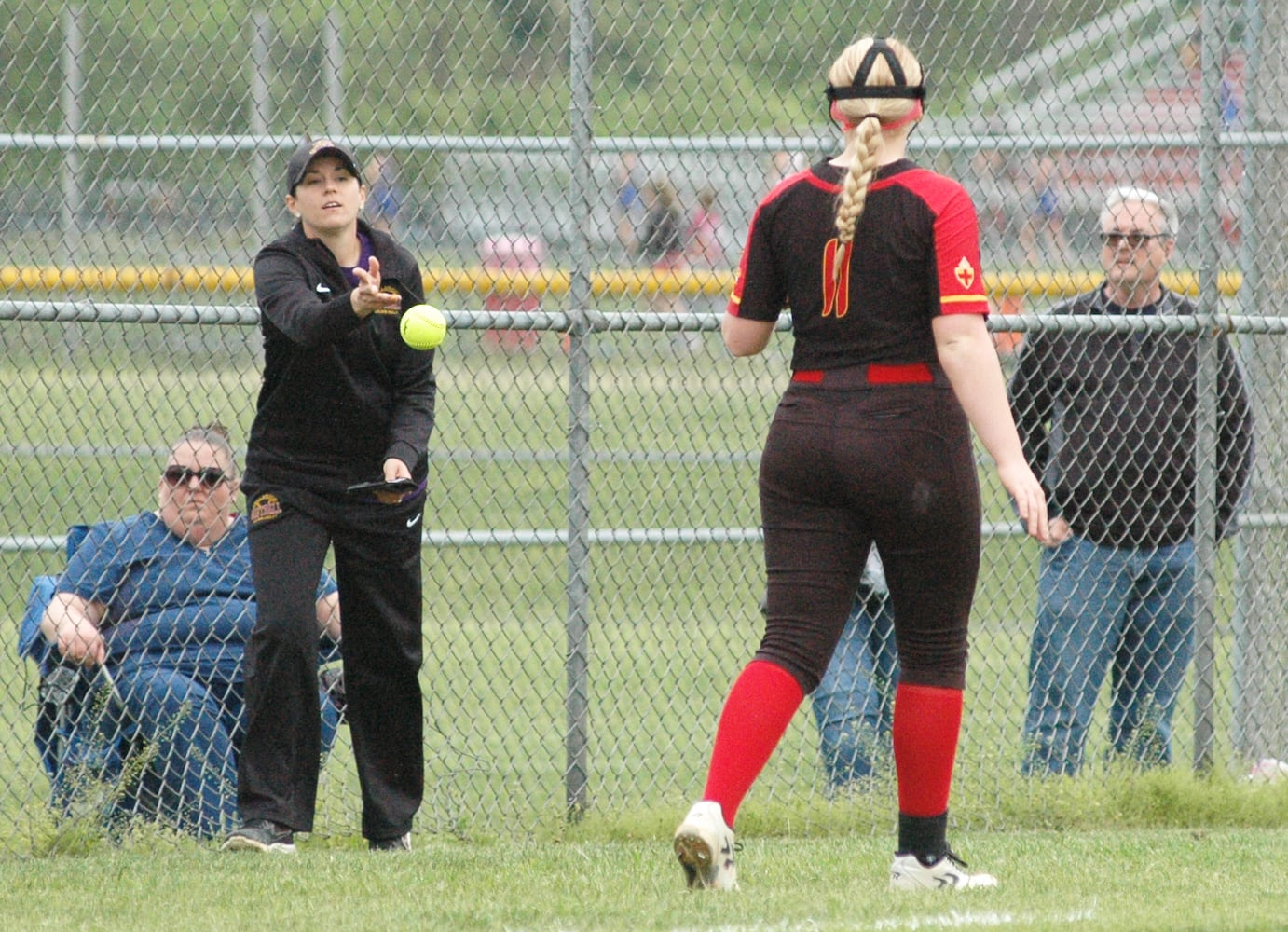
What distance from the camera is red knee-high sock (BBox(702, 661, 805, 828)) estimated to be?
398cm

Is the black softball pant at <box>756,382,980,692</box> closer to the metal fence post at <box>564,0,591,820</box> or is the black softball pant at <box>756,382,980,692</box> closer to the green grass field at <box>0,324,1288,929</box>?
the green grass field at <box>0,324,1288,929</box>

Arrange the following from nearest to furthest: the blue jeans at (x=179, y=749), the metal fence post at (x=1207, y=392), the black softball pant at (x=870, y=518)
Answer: the black softball pant at (x=870, y=518) < the blue jeans at (x=179, y=749) < the metal fence post at (x=1207, y=392)

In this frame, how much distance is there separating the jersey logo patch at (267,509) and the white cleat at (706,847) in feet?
5.05

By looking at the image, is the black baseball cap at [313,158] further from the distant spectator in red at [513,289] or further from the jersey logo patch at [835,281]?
the distant spectator in red at [513,289]

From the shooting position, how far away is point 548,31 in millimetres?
6402

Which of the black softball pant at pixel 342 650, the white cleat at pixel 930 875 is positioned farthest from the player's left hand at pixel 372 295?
the white cleat at pixel 930 875

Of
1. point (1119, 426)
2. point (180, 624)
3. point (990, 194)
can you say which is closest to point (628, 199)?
point (990, 194)

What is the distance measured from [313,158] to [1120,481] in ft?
10.2

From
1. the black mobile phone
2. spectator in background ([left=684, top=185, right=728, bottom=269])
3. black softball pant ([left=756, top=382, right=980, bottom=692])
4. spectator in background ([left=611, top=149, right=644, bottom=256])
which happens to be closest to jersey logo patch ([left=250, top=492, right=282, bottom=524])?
the black mobile phone

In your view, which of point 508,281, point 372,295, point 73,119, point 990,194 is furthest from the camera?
point 990,194

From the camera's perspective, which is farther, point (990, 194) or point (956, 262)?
point (990, 194)

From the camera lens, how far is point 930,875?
4.15 meters

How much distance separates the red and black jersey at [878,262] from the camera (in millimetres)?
3949

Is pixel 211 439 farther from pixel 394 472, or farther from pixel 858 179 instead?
pixel 858 179
